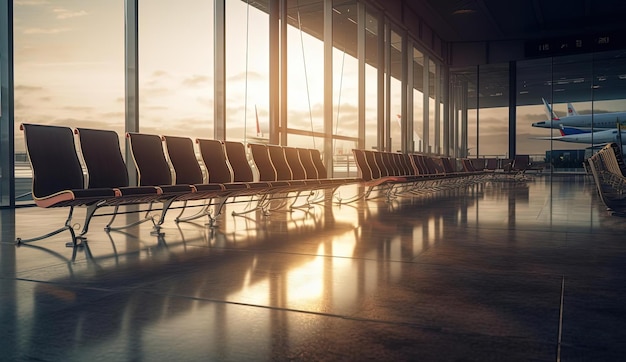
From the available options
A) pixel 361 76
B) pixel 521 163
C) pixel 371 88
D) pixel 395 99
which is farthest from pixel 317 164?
pixel 521 163

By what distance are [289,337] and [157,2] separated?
23.0 ft

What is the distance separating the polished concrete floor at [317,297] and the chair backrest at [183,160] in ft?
3.47

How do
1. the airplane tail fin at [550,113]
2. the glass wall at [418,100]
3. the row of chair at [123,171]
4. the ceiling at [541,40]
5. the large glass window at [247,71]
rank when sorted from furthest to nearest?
the airplane tail fin at [550,113] → the glass wall at [418,100] → the ceiling at [541,40] → the large glass window at [247,71] → the row of chair at [123,171]

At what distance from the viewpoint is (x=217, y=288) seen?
2.17 metres

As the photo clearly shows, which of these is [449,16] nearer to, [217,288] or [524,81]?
[524,81]

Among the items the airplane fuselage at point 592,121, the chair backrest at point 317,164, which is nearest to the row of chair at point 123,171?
the chair backrest at point 317,164

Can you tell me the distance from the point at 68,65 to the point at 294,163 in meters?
3.25

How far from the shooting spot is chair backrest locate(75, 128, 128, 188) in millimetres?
4023

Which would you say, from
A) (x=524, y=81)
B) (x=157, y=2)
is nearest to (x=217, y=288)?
(x=157, y=2)

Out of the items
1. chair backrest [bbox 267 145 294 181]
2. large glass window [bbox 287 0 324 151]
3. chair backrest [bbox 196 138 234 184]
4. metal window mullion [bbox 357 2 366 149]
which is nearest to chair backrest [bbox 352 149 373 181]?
chair backrest [bbox 267 145 294 181]

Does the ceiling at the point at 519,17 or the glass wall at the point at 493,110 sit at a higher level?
the ceiling at the point at 519,17

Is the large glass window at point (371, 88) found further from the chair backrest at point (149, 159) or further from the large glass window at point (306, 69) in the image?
the chair backrest at point (149, 159)

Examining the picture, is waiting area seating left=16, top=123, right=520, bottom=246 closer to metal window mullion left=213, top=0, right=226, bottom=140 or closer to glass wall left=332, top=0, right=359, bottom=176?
metal window mullion left=213, top=0, right=226, bottom=140

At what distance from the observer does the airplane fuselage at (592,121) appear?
1641 centimetres
